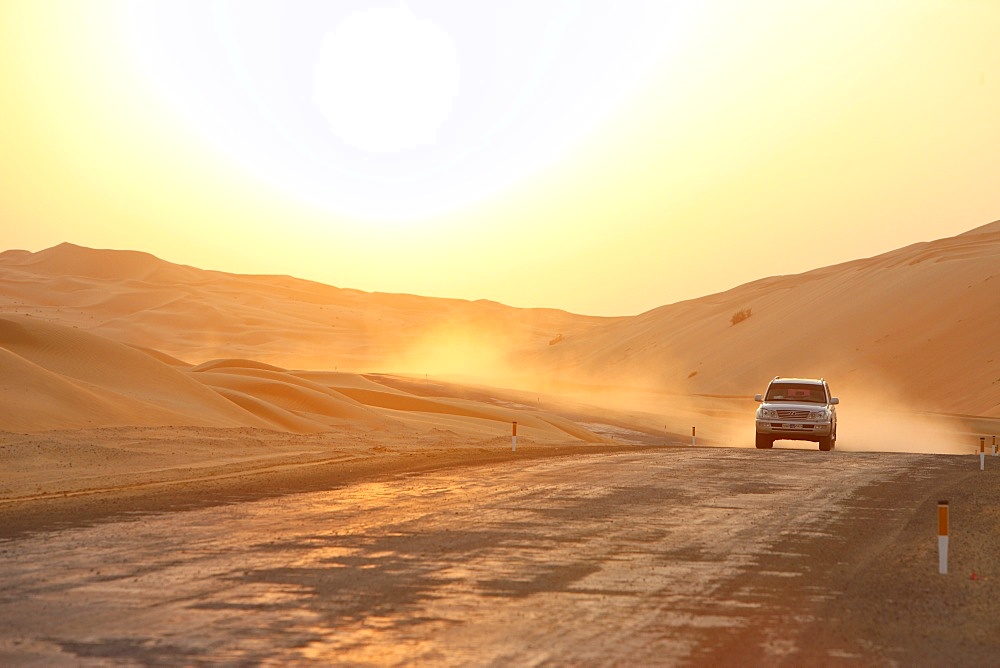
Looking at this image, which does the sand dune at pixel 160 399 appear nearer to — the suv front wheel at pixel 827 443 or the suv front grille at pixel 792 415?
the suv front grille at pixel 792 415

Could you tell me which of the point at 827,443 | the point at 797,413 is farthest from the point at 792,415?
the point at 827,443

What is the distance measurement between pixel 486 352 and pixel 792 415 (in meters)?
140

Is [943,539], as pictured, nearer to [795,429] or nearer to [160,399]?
[795,429]

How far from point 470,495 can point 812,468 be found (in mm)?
10260

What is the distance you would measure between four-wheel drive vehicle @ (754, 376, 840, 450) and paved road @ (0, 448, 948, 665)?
578 inches

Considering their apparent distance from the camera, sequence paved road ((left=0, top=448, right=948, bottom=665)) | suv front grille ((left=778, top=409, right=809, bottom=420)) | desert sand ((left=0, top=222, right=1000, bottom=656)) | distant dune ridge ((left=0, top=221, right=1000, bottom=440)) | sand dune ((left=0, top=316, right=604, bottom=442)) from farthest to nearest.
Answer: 1. distant dune ridge ((left=0, top=221, right=1000, bottom=440))
2. suv front grille ((left=778, top=409, right=809, bottom=420))
3. sand dune ((left=0, top=316, right=604, bottom=442))
4. desert sand ((left=0, top=222, right=1000, bottom=656))
5. paved road ((left=0, top=448, right=948, bottom=665))

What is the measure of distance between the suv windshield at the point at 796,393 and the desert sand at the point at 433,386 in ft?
14.2

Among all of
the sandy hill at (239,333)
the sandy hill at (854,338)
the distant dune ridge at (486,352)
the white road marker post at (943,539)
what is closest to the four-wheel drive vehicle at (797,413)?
the distant dune ridge at (486,352)

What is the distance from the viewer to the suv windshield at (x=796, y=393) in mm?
35500

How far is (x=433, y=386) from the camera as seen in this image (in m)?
75.8

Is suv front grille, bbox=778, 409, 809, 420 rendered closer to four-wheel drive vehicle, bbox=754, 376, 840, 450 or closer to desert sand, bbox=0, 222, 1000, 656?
four-wheel drive vehicle, bbox=754, 376, 840, 450

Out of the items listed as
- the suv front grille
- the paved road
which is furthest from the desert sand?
the suv front grille

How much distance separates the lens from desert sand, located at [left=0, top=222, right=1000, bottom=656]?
25188mm

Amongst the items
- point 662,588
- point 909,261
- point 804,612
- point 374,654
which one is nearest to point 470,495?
point 662,588
